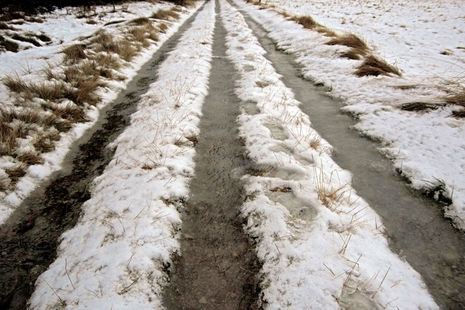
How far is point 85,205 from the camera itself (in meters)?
2.92

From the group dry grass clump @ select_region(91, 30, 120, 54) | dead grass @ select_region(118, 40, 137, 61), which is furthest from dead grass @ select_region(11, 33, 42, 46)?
dead grass @ select_region(118, 40, 137, 61)

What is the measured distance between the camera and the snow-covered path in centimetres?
200

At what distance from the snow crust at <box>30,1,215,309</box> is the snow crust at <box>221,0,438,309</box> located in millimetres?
942

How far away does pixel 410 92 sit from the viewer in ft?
16.0

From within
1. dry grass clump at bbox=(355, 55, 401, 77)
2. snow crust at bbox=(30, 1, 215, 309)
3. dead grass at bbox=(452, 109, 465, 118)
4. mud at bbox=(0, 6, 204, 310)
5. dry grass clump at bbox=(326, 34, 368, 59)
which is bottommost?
mud at bbox=(0, 6, 204, 310)

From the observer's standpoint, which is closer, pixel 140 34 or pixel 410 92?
pixel 410 92

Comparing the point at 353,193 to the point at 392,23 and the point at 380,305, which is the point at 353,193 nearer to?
the point at 380,305

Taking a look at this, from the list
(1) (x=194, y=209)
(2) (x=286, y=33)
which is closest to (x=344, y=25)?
(2) (x=286, y=33)

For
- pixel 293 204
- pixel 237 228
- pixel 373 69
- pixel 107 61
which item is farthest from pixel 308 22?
pixel 237 228

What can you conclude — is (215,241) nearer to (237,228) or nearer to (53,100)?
(237,228)

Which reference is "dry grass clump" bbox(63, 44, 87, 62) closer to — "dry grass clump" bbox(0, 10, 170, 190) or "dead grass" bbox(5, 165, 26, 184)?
"dry grass clump" bbox(0, 10, 170, 190)

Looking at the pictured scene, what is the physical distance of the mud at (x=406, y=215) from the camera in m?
2.09

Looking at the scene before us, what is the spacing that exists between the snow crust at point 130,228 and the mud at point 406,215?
2258 mm

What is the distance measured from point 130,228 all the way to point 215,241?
35.1 inches
